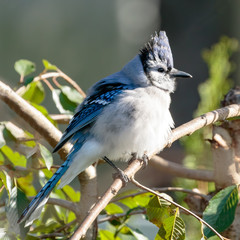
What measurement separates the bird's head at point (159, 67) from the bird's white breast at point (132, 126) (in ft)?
0.53

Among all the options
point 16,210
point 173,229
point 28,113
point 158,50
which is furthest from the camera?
point 158,50

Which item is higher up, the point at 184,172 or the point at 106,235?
the point at 184,172

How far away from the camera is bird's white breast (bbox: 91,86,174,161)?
1.39 metres

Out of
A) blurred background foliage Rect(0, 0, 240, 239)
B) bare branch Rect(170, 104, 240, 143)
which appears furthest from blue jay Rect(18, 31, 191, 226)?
blurred background foliage Rect(0, 0, 240, 239)

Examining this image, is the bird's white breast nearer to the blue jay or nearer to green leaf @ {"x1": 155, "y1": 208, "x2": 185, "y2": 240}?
the blue jay

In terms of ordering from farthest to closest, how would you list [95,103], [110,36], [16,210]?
[110,36] → [95,103] → [16,210]

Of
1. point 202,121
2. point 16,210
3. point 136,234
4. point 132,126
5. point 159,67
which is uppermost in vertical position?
point 159,67

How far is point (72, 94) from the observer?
148 centimetres

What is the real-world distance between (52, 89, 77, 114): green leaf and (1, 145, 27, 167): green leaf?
7.6 inches

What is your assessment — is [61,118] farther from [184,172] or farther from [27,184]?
[184,172]

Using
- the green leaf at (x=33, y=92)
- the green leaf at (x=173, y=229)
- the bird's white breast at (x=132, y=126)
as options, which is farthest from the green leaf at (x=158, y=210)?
the green leaf at (x=33, y=92)

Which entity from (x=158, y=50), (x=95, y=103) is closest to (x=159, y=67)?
(x=158, y=50)

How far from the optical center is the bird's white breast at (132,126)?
4.58ft

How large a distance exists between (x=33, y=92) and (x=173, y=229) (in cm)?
68
